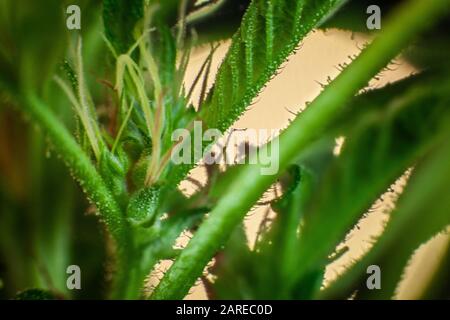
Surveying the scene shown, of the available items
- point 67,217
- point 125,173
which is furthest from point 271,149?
point 67,217

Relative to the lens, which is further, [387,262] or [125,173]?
[387,262]

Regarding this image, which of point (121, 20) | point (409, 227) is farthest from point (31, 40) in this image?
point (409, 227)

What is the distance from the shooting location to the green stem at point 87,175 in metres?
0.43

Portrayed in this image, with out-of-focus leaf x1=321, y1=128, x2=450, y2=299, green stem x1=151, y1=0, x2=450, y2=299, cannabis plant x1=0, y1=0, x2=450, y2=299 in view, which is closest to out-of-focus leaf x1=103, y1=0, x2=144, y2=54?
cannabis plant x1=0, y1=0, x2=450, y2=299

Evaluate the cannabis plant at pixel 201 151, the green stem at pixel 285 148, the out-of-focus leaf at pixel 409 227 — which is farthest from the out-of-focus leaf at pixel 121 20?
the out-of-focus leaf at pixel 409 227

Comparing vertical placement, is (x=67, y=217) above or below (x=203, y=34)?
below

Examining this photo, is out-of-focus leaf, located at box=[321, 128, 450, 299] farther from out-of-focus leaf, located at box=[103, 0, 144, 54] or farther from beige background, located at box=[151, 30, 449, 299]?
out-of-focus leaf, located at box=[103, 0, 144, 54]

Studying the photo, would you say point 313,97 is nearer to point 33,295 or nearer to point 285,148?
point 285,148

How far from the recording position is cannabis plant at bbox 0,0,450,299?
439mm

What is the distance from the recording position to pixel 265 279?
0.53 meters

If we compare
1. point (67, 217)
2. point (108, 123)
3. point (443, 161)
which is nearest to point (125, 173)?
point (108, 123)

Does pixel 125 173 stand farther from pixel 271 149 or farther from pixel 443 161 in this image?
pixel 443 161

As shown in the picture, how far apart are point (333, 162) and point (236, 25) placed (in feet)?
0.48
